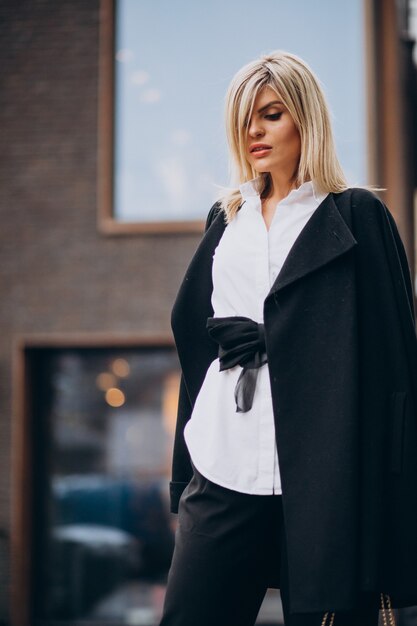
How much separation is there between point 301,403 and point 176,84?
6.16m

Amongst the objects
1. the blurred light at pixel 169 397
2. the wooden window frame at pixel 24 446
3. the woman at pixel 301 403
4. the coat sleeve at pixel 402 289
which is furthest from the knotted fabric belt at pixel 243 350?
the blurred light at pixel 169 397

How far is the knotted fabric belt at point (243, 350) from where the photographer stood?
231 cm

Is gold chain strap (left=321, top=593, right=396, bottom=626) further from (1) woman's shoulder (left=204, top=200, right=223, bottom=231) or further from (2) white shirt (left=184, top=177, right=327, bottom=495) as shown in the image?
(1) woman's shoulder (left=204, top=200, right=223, bottom=231)

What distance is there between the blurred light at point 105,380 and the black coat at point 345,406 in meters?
6.02

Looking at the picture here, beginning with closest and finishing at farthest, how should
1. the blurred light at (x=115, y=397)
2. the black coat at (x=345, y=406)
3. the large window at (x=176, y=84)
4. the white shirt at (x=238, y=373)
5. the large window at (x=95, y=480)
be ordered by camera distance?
1. the black coat at (x=345, y=406)
2. the white shirt at (x=238, y=373)
3. the large window at (x=176, y=84)
4. the large window at (x=95, y=480)
5. the blurred light at (x=115, y=397)

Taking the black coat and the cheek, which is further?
the cheek

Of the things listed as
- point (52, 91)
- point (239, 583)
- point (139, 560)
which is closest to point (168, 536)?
point (139, 560)

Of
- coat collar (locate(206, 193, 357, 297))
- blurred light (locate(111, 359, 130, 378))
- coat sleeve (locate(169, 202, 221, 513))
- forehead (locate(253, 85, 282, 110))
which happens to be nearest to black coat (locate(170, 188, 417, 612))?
coat collar (locate(206, 193, 357, 297))

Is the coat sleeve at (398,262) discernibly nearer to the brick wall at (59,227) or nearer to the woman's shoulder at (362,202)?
the woman's shoulder at (362,202)

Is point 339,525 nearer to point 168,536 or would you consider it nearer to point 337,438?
point 337,438

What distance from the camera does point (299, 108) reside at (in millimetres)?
2422

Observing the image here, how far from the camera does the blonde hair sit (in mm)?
2422

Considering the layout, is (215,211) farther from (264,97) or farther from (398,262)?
(398,262)

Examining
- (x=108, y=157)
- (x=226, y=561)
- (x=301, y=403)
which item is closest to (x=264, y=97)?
(x=301, y=403)
